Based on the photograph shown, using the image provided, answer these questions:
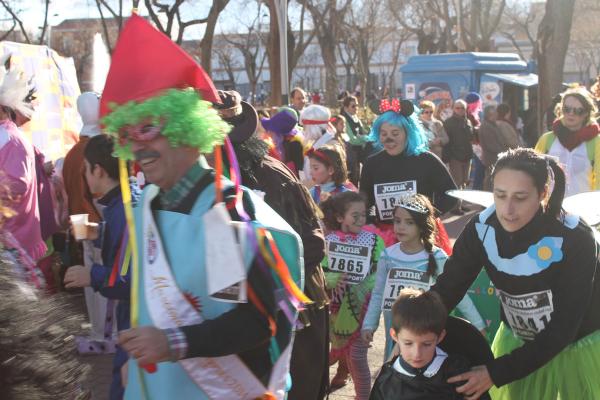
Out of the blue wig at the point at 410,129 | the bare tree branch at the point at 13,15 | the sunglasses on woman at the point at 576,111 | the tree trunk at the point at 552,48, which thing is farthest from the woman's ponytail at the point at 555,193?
the bare tree branch at the point at 13,15

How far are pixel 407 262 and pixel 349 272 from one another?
0.65 meters

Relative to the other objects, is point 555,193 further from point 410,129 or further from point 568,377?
point 410,129

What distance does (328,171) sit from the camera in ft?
20.4

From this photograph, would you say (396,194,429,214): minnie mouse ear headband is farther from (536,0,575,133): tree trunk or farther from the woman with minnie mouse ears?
(536,0,575,133): tree trunk

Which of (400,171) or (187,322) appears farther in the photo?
(400,171)

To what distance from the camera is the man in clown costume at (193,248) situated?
7.91 feet


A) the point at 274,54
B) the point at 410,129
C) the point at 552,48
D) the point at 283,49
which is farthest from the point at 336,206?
the point at 274,54

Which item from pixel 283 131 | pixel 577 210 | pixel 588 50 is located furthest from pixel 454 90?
pixel 588 50

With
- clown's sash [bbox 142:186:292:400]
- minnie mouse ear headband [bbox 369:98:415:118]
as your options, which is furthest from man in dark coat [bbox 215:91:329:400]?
minnie mouse ear headband [bbox 369:98:415:118]

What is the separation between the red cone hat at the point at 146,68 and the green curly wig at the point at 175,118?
0.09 ft

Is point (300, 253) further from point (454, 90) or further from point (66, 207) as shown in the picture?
point (454, 90)

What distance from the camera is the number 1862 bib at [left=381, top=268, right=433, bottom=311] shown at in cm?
473

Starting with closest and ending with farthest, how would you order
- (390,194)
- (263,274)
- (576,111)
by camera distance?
(263,274)
(390,194)
(576,111)

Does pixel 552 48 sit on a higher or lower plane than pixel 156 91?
lower
